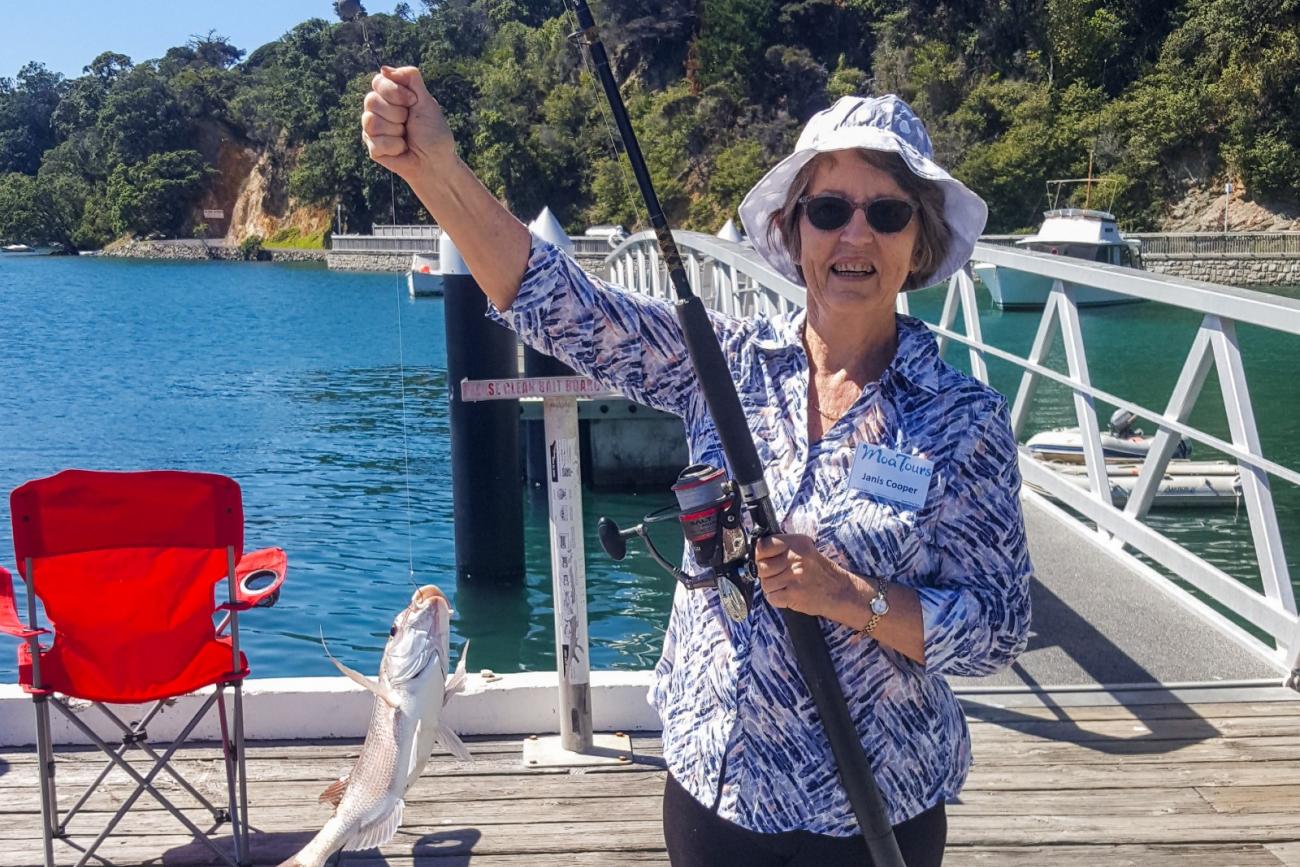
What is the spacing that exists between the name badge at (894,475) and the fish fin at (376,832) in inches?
77.0

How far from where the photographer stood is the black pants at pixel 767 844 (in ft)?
6.01

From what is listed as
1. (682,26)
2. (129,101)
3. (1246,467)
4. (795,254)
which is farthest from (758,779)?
(129,101)

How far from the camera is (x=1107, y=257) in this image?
137ft

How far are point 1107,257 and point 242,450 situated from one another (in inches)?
1233

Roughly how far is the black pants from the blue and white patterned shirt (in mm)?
19

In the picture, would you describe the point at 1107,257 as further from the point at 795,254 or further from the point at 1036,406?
the point at 795,254

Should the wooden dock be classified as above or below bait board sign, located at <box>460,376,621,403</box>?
below

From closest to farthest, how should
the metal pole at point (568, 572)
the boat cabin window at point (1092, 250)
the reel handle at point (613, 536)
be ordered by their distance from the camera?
the reel handle at point (613, 536) < the metal pole at point (568, 572) < the boat cabin window at point (1092, 250)

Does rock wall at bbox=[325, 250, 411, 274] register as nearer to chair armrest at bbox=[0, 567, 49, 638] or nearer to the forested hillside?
the forested hillside

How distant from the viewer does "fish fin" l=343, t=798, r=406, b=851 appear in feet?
10.6

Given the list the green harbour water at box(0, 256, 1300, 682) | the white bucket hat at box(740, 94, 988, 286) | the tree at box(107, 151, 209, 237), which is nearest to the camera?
the white bucket hat at box(740, 94, 988, 286)

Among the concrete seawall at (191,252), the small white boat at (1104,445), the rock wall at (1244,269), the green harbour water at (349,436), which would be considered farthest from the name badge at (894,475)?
the concrete seawall at (191,252)

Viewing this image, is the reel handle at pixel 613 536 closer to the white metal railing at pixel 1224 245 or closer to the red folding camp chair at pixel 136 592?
the red folding camp chair at pixel 136 592

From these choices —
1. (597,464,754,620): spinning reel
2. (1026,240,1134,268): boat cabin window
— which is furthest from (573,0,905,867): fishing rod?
(1026,240,1134,268): boat cabin window
